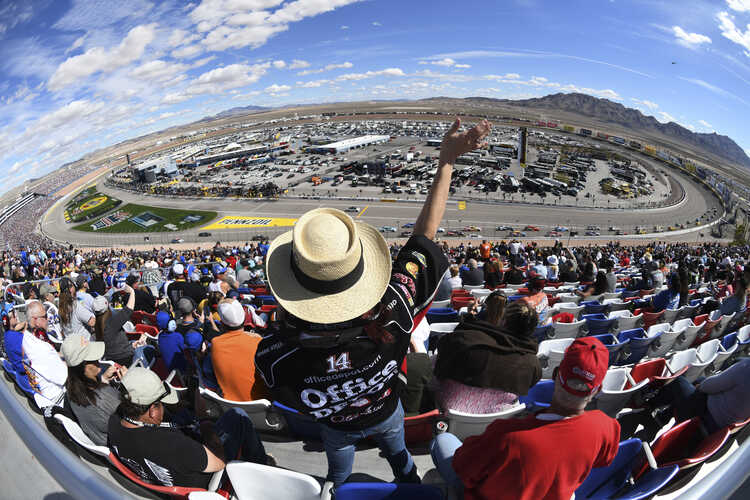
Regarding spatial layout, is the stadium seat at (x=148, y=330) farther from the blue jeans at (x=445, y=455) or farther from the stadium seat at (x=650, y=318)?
the stadium seat at (x=650, y=318)

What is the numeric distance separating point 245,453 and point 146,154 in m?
173

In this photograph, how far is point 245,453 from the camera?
8.90ft

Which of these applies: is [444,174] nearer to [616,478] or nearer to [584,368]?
[584,368]

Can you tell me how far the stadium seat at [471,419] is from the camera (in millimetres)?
2672

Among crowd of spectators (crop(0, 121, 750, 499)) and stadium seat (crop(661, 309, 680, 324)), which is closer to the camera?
crowd of spectators (crop(0, 121, 750, 499))

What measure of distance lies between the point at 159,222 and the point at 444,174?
194 feet

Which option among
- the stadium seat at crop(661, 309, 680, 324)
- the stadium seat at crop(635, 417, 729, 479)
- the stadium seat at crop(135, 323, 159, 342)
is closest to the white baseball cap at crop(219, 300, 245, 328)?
the stadium seat at crop(635, 417, 729, 479)

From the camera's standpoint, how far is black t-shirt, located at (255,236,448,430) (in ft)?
5.50

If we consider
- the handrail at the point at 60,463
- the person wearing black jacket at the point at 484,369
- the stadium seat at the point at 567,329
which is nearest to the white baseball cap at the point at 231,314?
the handrail at the point at 60,463

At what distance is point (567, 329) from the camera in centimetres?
531

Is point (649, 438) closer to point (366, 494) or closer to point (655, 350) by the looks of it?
point (655, 350)

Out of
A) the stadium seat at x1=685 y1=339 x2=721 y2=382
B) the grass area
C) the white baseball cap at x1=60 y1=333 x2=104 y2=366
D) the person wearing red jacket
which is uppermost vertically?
the person wearing red jacket

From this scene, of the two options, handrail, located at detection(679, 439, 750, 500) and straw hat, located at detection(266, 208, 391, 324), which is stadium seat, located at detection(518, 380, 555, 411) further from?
straw hat, located at detection(266, 208, 391, 324)

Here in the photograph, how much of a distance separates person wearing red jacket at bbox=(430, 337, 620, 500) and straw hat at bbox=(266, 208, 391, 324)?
90 cm
